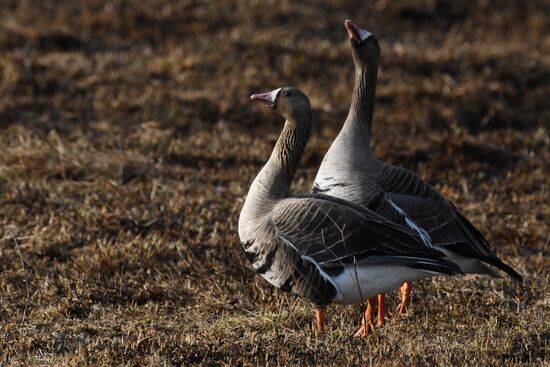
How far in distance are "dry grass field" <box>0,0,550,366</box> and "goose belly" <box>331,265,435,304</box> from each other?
31 centimetres

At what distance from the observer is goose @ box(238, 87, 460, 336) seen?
5965mm

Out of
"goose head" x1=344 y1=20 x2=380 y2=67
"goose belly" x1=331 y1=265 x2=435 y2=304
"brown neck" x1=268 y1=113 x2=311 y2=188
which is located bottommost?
"goose belly" x1=331 y1=265 x2=435 y2=304

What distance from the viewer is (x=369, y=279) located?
235 inches

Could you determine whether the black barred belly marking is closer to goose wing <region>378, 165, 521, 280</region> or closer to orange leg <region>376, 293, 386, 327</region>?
orange leg <region>376, 293, 386, 327</region>

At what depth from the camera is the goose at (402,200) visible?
6875 mm

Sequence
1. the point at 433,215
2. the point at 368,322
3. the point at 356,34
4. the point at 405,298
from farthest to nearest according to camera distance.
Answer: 1. the point at 356,34
2. the point at 433,215
3. the point at 405,298
4. the point at 368,322

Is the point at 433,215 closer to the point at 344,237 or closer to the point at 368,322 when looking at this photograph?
the point at 368,322

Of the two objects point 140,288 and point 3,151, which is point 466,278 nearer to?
point 140,288

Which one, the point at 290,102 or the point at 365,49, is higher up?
the point at 365,49

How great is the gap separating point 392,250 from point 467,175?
513cm

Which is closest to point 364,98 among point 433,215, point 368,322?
point 433,215

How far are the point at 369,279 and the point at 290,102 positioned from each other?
1471 millimetres

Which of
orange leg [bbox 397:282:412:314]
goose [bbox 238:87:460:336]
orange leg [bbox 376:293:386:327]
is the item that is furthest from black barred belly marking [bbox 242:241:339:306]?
orange leg [bbox 397:282:412:314]

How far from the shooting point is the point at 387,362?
17.7ft
